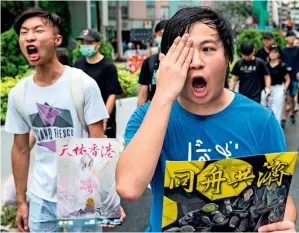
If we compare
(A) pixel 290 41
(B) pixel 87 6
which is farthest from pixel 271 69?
(B) pixel 87 6

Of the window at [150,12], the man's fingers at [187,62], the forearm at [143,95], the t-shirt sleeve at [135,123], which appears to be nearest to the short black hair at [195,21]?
the man's fingers at [187,62]

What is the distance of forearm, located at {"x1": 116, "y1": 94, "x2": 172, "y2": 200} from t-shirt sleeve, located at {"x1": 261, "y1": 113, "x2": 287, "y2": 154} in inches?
14.1

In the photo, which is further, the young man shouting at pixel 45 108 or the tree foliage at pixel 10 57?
the tree foliage at pixel 10 57

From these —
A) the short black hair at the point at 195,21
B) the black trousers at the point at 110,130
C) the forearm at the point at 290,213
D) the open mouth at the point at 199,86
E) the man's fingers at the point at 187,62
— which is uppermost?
the short black hair at the point at 195,21

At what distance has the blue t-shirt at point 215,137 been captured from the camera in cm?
142

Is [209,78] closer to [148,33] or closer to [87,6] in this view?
[148,33]

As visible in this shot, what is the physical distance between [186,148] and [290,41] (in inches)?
330

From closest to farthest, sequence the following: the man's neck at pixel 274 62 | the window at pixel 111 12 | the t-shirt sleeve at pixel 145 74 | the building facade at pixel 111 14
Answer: the t-shirt sleeve at pixel 145 74, the man's neck at pixel 274 62, the building facade at pixel 111 14, the window at pixel 111 12

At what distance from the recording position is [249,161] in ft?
4.12

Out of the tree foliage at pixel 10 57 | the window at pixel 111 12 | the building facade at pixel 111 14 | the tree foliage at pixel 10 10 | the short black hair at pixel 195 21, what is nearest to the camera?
the short black hair at pixel 195 21

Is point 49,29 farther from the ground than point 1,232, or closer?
farther from the ground

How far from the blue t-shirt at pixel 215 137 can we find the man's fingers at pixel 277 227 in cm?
23

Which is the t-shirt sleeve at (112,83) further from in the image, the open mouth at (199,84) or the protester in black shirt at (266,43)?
the protester in black shirt at (266,43)

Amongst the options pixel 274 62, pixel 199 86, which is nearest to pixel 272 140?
pixel 199 86
